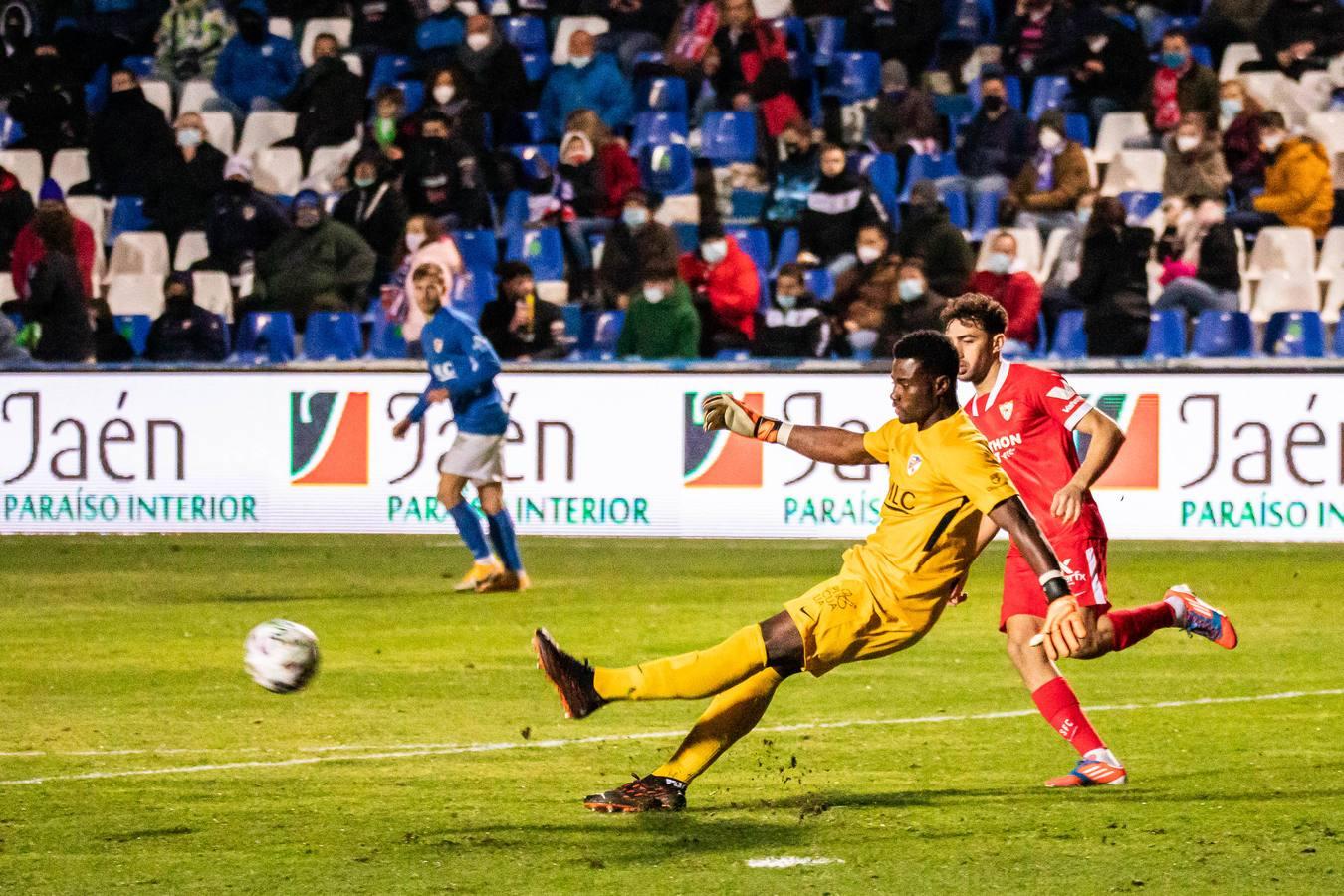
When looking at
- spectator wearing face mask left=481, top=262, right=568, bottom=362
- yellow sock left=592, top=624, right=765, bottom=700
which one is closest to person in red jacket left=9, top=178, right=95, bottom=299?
spectator wearing face mask left=481, top=262, right=568, bottom=362

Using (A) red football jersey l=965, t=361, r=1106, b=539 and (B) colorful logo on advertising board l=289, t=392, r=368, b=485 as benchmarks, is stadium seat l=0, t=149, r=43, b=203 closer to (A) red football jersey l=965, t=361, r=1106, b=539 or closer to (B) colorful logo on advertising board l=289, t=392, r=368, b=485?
(B) colorful logo on advertising board l=289, t=392, r=368, b=485

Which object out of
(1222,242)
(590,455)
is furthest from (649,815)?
(1222,242)

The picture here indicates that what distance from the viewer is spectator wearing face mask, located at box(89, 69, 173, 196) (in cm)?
2130

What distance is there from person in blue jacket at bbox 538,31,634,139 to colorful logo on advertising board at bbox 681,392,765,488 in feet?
16.6

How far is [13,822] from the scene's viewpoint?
6930 millimetres

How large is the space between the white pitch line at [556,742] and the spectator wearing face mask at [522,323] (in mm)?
8765

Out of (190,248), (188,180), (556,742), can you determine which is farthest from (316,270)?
(556,742)

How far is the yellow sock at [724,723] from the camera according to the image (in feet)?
22.7

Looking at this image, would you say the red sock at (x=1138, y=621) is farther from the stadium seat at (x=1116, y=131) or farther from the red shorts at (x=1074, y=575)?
the stadium seat at (x=1116, y=131)

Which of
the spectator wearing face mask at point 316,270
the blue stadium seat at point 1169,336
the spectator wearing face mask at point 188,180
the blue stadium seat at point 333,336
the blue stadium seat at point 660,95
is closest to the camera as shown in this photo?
the blue stadium seat at point 1169,336

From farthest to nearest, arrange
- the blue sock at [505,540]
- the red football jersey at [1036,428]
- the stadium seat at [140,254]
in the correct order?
the stadium seat at [140,254] < the blue sock at [505,540] < the red football jersey at [1036,428]

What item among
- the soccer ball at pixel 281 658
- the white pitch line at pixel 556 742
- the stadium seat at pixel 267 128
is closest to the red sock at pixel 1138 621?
the white pitch line at pixel 556 742

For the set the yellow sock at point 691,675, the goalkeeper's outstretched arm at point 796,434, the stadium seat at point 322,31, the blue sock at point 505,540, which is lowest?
the blue sock at point 505,540

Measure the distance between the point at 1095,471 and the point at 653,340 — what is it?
10.3m
